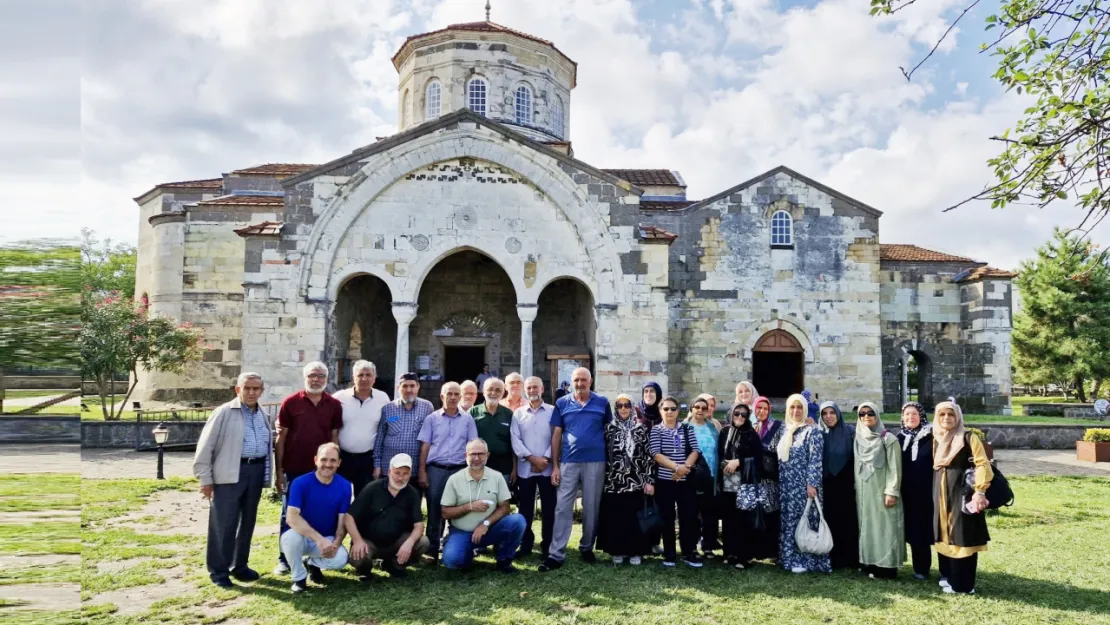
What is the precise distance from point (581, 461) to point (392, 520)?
180 cm

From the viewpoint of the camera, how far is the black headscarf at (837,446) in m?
6.48

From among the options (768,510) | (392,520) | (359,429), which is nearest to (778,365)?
(768,510)

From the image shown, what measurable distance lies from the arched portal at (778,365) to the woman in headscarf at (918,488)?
12.2 metres

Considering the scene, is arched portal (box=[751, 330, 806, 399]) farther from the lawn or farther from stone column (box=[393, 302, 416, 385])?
the lawn

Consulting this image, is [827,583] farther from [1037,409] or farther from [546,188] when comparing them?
[1037,409]

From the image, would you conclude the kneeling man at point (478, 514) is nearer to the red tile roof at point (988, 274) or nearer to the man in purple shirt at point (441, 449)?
the man in purple shirt at point (441, 449)

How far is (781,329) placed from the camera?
1856 centimetres

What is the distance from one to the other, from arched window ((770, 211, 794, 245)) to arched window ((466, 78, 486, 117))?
8.69 m

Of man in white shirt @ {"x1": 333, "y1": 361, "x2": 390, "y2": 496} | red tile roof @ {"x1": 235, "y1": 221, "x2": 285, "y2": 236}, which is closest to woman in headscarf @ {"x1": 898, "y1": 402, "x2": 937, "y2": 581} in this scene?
man in white shirt @ {"x1": 333, "y1": 361, "x2": 390, "y2": 496}

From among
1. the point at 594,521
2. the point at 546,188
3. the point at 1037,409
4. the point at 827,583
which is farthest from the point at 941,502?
the point at 1037,409

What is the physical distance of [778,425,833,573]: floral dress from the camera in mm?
6387

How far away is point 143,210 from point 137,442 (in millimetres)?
12050

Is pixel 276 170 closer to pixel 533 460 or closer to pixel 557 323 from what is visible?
pixel 557 323

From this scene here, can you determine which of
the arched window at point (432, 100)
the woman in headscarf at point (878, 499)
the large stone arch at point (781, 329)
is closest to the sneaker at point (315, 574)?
the woman in headscarf at point (878, 499)
